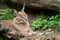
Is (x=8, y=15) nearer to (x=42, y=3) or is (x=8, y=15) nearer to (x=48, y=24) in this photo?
(x=42, y=3)

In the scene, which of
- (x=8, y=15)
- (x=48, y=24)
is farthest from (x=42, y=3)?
(x=48, y=24)

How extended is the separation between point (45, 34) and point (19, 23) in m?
0.76

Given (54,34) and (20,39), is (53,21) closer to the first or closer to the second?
(54,34)

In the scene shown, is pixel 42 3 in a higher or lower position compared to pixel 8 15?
higher

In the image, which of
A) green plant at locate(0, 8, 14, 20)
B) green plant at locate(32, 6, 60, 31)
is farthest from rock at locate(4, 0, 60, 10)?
green plant at locate(32, 6, 60, 31)

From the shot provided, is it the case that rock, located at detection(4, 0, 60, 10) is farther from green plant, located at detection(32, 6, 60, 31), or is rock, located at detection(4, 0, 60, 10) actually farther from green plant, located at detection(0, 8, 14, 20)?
green plant, located at detection(32, 6, 60, 31)

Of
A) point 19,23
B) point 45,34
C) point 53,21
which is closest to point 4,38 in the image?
point 19,23

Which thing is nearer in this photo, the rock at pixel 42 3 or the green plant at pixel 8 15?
the green plant at pixel 8 15

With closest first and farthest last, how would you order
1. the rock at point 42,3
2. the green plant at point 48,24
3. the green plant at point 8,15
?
the green plant at point 48,24 < the green plant at point 8,15 < the rock at point 42,3

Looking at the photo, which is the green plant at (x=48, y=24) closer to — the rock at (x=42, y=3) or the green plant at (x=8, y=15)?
the rock at (x=42, y=3)

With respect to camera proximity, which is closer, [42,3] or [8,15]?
[8,15]

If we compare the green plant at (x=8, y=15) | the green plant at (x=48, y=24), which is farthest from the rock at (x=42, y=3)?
the green plant at (x=48, y=24)

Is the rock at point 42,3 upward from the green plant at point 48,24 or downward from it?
upward

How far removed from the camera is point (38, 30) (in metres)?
7.19
